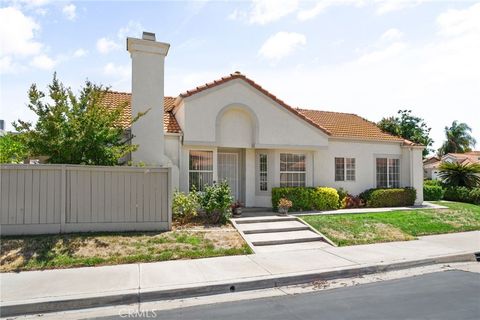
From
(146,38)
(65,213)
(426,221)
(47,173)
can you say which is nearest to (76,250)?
(65,213)

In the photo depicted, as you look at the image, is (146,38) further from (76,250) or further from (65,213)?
(76,250)

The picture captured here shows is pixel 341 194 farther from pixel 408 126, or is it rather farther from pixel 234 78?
pixel 408 126

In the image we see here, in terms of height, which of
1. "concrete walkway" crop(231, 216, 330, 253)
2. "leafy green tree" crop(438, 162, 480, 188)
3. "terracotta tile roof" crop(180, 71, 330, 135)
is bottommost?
"concrete walkway" crop(231, 216, 330, 253)

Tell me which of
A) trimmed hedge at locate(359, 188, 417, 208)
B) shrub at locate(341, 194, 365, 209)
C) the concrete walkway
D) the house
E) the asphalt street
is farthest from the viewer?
trimmed hedge at locate(359, 188, 417, 208)

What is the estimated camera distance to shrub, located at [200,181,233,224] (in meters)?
11.5

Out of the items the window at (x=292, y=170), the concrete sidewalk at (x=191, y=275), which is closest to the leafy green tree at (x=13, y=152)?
the concrete sidewalk at (x=191, y=275)

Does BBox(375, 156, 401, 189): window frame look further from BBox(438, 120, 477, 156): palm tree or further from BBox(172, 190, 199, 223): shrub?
BBox(438, 120, 477, 156): palm tree

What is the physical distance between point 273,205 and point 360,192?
224 inches

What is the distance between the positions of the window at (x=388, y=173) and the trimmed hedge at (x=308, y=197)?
13.3 ft

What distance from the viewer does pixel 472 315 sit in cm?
519

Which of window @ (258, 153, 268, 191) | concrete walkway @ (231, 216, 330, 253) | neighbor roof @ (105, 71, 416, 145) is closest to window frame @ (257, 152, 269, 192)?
window @ (258, 153, 268, 191)

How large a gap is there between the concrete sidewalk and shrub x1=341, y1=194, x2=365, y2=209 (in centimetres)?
653

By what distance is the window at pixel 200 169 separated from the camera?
45.0ft

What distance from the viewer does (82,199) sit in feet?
31.4
